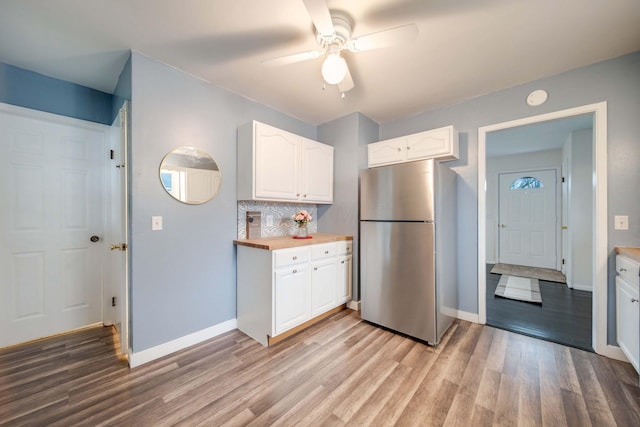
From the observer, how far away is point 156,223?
6.45 feet

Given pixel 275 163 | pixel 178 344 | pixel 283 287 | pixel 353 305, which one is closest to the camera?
pixel 178 344

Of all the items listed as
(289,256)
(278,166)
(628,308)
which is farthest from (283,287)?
(628,308)

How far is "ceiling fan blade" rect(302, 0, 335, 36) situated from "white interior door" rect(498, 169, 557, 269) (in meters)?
5.75

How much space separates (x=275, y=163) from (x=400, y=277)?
1.70 m

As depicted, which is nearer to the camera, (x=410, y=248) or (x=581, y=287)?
(x=410, y=248)

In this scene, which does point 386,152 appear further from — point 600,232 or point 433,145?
point 600,232

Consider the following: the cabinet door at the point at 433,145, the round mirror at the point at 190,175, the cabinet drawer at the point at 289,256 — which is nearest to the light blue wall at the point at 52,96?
the round mirror at the point at 190,175

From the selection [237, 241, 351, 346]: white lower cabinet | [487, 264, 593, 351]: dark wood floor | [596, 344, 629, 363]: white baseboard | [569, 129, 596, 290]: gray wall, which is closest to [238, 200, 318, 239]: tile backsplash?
[237, 241, 351, 346]: white lower cabinet

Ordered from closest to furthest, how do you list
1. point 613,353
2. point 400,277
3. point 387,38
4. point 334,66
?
point 387,38, point 334,66, point 613,353, point 400,277

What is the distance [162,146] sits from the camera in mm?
2004

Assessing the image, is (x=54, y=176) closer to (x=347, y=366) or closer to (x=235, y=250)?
(x=235, y=250)

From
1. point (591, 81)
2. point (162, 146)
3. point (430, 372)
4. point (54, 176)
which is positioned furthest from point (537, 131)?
point (54, 176)

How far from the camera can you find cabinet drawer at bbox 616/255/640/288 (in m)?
1.58

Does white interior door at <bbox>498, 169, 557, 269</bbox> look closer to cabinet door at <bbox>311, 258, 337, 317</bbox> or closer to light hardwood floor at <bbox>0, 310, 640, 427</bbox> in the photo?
light hardwood floor at <bbox>0, 310, 640, 427</bbox>
